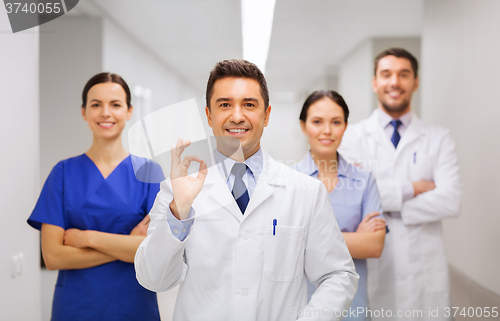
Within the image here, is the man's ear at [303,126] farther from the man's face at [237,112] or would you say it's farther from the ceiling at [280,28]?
the man's face at [237,112]

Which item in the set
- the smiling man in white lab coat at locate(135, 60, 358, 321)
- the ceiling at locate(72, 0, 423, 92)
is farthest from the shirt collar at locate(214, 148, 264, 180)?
the ceiling at locate(72, 0, 423, 92)

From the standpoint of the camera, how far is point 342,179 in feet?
5.40

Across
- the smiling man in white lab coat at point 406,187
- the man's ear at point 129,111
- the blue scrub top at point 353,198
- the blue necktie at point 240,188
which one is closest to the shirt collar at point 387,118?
the smiling man in white lab coat at point 406,187

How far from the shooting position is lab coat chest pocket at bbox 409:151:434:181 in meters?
1.70

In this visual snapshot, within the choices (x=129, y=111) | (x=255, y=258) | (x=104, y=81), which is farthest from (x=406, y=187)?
(x=104, y=81)

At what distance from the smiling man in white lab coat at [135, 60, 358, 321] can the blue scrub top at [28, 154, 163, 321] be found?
0.42 meters

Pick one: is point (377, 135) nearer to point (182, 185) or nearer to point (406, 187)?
point (406, 187)

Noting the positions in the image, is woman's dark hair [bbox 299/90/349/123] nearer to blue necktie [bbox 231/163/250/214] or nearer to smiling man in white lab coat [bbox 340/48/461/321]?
smiling man in white lab coat [bbox 340/48/461/321]

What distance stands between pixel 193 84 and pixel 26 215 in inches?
37.7

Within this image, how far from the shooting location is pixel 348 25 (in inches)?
68.6

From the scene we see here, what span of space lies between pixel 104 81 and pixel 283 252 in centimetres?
110

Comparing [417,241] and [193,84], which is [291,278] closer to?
[417,241]

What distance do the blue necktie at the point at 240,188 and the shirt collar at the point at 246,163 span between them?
0.02 metres

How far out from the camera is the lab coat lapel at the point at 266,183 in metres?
1.22
